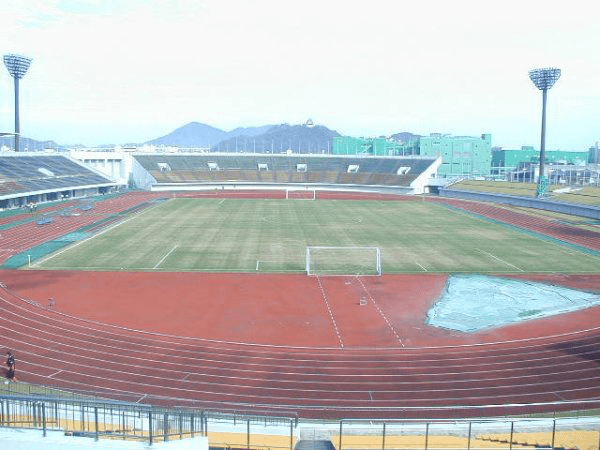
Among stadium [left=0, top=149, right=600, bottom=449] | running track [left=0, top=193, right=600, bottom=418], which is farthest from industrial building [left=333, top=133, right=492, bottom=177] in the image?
running track [left=0, top=193, right=600, bottom=418]

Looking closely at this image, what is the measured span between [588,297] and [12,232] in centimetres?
3995

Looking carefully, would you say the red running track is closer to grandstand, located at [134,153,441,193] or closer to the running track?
the running track

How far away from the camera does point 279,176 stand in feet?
307

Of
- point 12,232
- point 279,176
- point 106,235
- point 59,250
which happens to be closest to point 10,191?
point 12,232

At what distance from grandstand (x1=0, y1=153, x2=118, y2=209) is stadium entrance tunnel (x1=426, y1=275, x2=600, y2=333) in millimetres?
46651

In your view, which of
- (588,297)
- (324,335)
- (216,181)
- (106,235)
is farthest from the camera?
(216,181)

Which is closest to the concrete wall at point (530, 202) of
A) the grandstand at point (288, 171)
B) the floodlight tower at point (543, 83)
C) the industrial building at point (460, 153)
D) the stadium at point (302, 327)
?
the floodlight tower at point (543, 83)

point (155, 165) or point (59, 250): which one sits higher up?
point (155, 165)

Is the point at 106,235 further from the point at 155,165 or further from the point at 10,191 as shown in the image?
the point at 155,165

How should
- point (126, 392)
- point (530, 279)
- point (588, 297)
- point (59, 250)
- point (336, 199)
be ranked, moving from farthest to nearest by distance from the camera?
1. point (336, 199)
2. point (59, 250)
3. point (530, 279)
4. point (588, 297)
5. point (126, 392)

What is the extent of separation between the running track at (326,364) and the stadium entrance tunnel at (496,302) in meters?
0.92

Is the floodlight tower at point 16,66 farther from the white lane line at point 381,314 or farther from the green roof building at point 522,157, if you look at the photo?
the green roof building at point 522,157

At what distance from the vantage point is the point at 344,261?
34188mm

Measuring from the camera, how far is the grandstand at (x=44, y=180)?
197 ft
